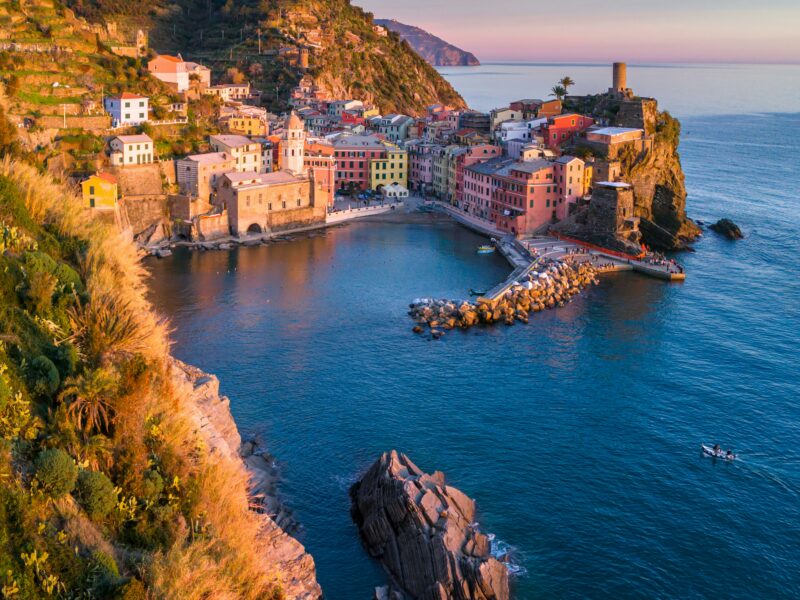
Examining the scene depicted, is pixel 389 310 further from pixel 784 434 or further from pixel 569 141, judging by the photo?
pixel 569 141

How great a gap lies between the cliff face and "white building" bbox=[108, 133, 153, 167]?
977 inches

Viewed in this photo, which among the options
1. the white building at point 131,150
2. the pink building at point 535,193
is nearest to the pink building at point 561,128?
the pink building at point 535,193

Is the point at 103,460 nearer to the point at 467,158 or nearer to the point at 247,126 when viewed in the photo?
the point at 467,158

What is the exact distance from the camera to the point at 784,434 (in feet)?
72.4

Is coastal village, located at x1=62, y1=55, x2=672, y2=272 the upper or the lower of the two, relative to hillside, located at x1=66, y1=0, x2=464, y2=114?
lower

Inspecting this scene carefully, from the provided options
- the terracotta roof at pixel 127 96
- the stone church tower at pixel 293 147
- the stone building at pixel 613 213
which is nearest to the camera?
the stone building at pixel 613 213

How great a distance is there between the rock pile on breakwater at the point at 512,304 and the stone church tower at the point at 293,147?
18067 millimetres

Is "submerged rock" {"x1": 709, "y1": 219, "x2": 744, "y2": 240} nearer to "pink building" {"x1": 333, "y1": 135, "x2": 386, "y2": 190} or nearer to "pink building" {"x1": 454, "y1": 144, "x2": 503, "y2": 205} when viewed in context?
"pink building" {"x1": 454, "y1": 144, "x2": 503, "y2": 205}

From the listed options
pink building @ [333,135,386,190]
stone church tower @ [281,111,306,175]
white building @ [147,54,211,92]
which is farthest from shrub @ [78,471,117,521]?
white building @ [147,54,211,92]

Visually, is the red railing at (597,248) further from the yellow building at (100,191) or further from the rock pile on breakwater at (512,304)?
the yellow building at (100,191)

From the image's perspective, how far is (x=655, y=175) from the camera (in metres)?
48.5

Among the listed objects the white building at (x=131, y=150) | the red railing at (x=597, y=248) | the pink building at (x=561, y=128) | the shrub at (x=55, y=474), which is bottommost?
the red railing at (x=597, y=248)

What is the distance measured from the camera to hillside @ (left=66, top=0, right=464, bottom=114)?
73812mm

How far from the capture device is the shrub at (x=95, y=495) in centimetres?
909
